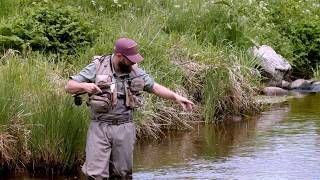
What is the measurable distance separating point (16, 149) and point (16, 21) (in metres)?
4.93

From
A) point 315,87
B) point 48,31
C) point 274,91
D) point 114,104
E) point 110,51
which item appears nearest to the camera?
point 114,104

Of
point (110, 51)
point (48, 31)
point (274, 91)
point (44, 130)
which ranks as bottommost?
point (44, 130)

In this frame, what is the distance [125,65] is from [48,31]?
5804mm

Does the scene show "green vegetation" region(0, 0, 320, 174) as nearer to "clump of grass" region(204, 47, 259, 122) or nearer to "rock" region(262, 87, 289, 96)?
"clump of grass" region(204, 47, 259, 122)

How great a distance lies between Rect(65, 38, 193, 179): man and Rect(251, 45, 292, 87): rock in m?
8.62

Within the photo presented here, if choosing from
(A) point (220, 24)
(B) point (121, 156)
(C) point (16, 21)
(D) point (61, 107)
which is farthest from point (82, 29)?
(B) point (121, 156)

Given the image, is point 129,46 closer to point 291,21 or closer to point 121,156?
point 121,156

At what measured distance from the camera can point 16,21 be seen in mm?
12703

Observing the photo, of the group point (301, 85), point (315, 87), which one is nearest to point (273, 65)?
point (301, 85)

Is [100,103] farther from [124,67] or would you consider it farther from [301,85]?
[301,85]

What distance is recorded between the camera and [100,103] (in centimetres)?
695

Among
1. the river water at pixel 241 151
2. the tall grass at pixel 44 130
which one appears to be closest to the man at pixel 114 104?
the tall grass at pixel 44 130

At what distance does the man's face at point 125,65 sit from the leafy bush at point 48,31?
16.0 feet

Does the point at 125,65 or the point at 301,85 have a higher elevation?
the point at 125,65
